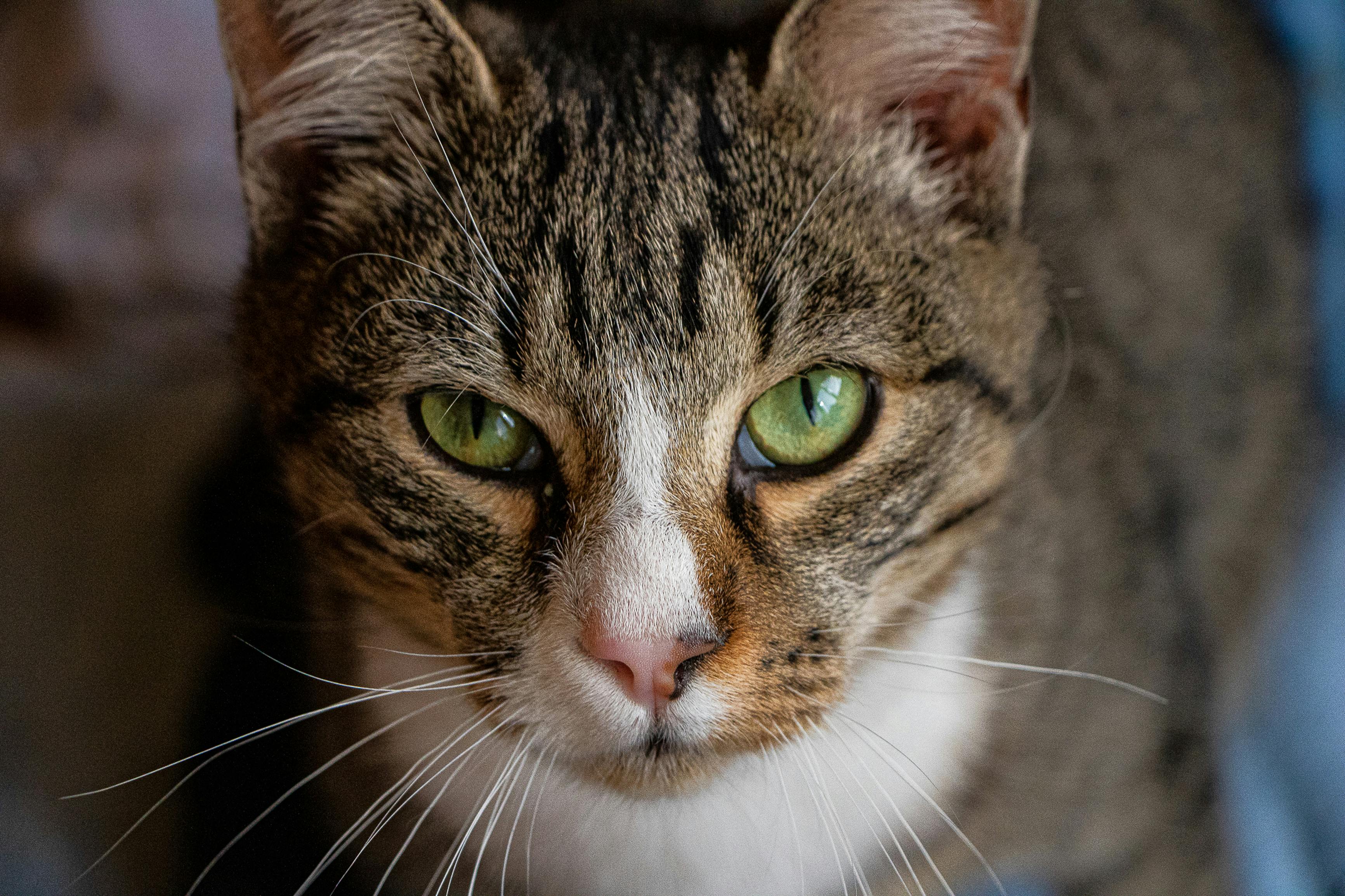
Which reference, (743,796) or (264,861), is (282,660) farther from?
(743,796)

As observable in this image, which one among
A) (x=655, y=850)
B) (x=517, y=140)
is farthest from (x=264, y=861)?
(x=517, y=140)

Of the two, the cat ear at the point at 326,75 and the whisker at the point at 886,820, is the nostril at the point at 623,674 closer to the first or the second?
the whisker at the point at 886,820

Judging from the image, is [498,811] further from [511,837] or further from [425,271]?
[425,271]

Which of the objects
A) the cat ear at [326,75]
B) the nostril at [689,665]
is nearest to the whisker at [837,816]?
the nostril at [689,665]

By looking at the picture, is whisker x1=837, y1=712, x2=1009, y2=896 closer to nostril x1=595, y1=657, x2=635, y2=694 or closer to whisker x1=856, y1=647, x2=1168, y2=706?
whisker x1=856, y1=647, x2=1168, y2=706

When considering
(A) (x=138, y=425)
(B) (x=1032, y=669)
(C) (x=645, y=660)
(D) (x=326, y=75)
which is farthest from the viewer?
(A) (x=138, y=425)

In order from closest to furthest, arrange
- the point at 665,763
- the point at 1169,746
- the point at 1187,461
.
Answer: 1. the point at 665,763
2. the point at 1169,746
3. the point at 1187,461

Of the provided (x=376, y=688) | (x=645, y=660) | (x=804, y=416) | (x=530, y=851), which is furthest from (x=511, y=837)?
(x=804, y=416)

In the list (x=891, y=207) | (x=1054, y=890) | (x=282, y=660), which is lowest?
(x=1054, y=890)
